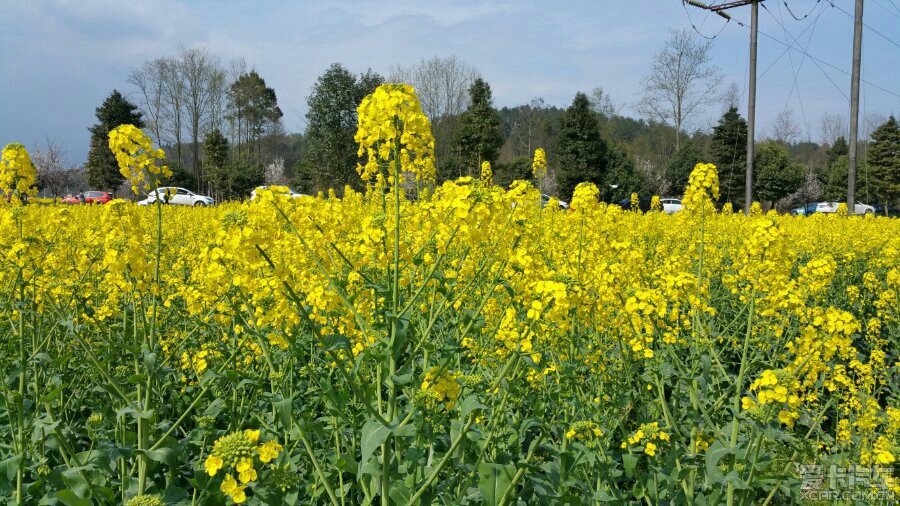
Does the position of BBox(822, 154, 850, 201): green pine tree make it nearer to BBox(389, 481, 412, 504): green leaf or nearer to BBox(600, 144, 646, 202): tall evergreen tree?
BBox(600, 144, 646, 202): tall evergreen tree

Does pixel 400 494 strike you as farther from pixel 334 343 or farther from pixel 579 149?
pixel 579 149

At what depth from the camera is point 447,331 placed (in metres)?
3.67

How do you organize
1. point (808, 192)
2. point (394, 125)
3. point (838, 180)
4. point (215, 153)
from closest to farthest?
point (394, 125), point (215, 153), point (838, 180), point (808, 192)

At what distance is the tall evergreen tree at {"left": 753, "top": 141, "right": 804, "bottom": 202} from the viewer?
113 feet

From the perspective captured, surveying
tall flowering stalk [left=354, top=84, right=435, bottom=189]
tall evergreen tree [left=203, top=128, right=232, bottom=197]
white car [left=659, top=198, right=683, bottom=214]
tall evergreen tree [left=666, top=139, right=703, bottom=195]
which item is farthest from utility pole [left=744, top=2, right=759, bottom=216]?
tall evergreen tree [left=203, top=128, right=232, bottom=197]

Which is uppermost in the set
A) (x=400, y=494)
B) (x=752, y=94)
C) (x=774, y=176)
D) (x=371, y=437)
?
(x=752, y=94)

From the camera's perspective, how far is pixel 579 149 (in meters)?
33.9

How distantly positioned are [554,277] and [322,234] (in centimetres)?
111

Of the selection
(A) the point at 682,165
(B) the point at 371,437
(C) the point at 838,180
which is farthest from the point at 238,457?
(C) the point at 838,180

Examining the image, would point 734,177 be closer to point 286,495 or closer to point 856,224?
point 856,224

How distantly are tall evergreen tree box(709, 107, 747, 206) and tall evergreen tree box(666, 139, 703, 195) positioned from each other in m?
1.46

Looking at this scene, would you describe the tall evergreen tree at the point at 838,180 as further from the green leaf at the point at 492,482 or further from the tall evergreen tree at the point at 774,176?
the green leaf at the point at 492,482

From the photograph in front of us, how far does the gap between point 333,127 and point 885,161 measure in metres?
32.0

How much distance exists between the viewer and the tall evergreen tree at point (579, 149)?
33656mm
